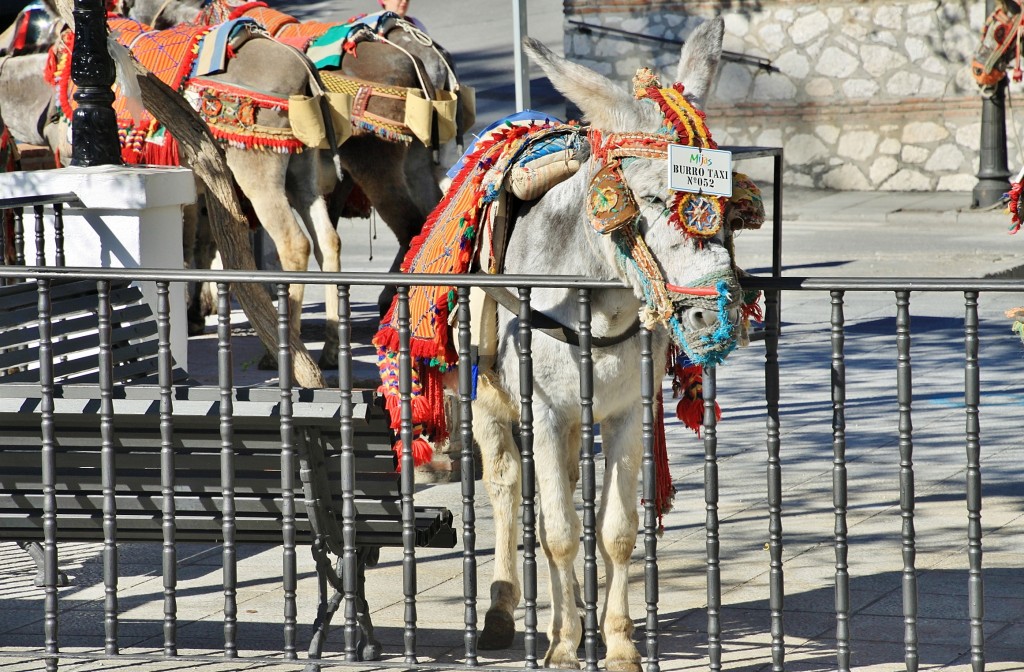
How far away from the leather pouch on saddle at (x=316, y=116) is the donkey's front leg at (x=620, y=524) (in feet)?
16.5

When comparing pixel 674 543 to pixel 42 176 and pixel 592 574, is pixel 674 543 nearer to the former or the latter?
pixel 592 574

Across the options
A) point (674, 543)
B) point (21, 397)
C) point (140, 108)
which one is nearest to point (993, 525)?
point (674, 543)

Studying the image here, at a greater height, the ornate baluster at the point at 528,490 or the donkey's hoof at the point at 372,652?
the ornate baluster at the point at 528,490

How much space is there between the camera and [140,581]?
19.4 feet

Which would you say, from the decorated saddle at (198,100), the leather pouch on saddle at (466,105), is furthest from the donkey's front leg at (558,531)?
the leather pouch on saddle at (466,105)

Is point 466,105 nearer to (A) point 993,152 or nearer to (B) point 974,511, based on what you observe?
(B) point 974,511

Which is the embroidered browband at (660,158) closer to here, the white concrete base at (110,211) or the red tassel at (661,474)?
the red tassel at (661,474)

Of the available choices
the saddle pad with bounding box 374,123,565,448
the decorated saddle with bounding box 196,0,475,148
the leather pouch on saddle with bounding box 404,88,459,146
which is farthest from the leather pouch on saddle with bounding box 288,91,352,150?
the saddle pad with bounding box 374,123,565,448

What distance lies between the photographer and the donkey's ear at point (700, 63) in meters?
4.56

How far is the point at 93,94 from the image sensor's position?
7867mm

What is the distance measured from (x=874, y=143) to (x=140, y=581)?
15.4 metres

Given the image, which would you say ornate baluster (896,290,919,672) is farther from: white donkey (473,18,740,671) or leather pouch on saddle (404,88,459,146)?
leather pouch on saddle (404,88,459,146)

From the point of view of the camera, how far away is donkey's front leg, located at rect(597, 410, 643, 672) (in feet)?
15.8

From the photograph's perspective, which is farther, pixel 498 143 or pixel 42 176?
pixel 42 176
